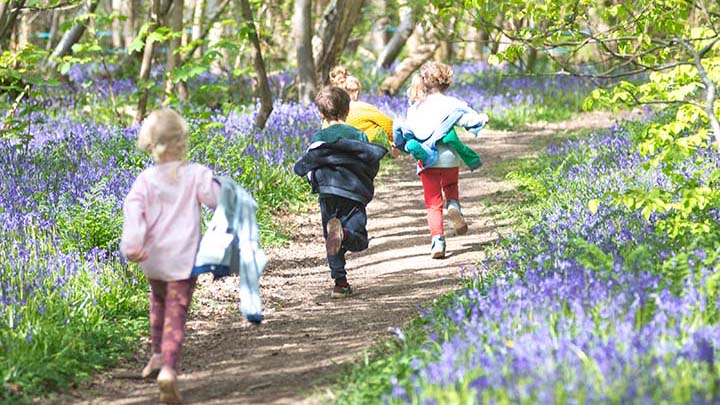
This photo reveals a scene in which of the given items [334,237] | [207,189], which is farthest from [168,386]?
[334,237]

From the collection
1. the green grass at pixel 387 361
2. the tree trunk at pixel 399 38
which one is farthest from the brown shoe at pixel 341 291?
the tree trunk at pixel 399 38

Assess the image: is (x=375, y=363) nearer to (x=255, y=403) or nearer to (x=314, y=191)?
(x=255, y=403)

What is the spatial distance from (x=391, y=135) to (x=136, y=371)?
369 cm

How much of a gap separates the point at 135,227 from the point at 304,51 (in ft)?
33.8

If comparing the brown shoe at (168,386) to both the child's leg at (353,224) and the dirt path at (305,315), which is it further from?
the child's leg at (353,224)

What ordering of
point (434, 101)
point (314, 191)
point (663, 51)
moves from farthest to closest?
point (434, 101) < point (314, 191) < point (663, 51)

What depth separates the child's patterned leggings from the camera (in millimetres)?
5355

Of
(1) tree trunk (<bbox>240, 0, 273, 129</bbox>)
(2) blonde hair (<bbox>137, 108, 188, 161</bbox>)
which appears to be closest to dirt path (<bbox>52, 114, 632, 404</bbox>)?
(2) blonde hair (<bbox>137, 108, 188, 161</bbox>)

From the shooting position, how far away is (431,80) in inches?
355

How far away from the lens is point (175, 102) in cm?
1187

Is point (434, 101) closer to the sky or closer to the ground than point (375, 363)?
closer to the sky

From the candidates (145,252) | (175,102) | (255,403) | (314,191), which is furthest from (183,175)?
(175,102)

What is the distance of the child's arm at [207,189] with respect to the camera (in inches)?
217

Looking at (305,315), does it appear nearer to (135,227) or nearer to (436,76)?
(135,227)
